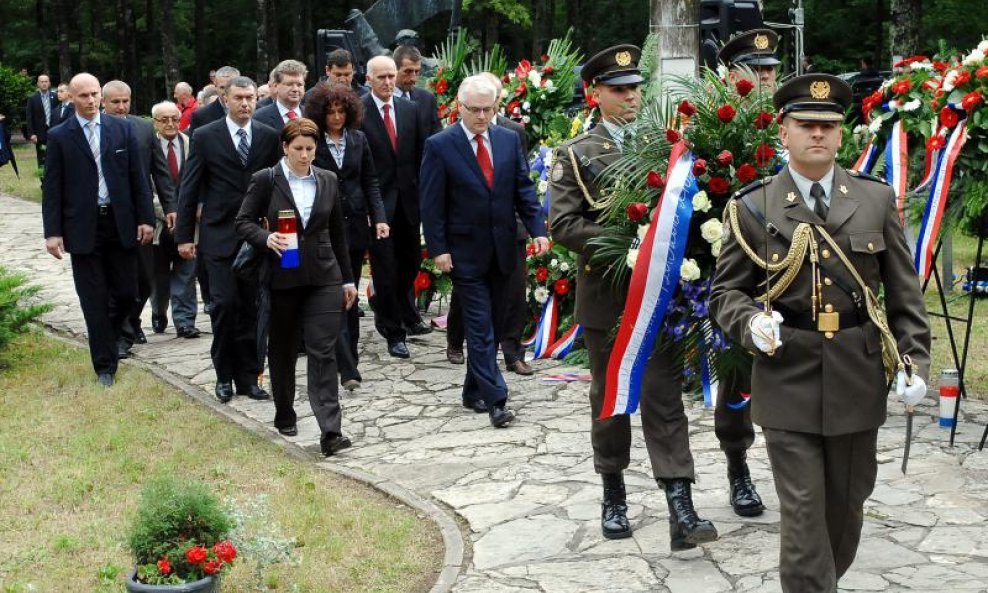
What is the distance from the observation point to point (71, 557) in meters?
6.79

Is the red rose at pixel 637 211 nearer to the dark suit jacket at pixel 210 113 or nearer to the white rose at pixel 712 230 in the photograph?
the white rose at pixel 712 230

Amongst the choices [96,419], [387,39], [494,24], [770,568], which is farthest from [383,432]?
[494,24]

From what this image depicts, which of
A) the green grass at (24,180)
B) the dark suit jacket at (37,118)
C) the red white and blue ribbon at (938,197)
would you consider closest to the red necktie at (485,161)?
the red white and blue ribbon at (938,197)

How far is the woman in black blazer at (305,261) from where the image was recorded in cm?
876

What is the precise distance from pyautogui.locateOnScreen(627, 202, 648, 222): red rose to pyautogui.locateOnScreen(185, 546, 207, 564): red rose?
2359mm

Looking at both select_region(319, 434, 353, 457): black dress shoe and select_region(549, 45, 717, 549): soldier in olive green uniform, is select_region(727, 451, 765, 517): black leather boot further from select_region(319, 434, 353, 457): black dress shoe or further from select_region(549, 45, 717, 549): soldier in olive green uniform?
select_region(319, 434, 353, 457): black dress shoe

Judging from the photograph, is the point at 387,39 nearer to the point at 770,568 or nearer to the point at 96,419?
the point at 96,419

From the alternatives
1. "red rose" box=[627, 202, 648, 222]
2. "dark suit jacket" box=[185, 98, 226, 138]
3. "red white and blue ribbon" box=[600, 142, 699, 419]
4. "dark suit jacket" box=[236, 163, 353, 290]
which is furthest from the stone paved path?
"dark suit jacket" box=[185, 98, 226, 138]

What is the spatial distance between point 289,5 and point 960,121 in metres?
40.9

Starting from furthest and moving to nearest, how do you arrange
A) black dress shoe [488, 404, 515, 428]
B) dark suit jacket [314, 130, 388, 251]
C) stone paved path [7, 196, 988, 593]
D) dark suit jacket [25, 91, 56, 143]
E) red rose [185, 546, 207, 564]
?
dark suit jacket [25, 91, 56, 143], dark suit jacket [314, 130, 388, 251], black dress shoe [488, 404, 515, 428], stone paved path [7, 196, 988, 593], red rose [185, 546, 207, 564]

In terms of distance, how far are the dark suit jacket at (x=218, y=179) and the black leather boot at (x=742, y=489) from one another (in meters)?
4.51

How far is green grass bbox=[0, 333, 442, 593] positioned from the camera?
6.45 meters

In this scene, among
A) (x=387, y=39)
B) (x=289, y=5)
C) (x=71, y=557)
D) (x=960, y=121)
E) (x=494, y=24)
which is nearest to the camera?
(x=71, y=557)

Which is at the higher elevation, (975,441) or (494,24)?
(494,24)
